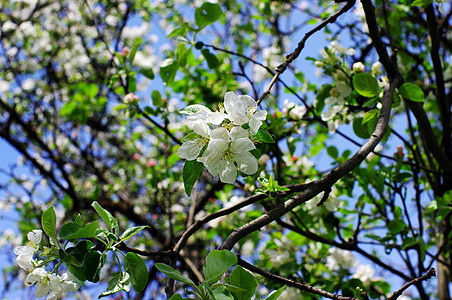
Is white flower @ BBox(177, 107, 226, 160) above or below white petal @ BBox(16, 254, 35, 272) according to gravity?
above

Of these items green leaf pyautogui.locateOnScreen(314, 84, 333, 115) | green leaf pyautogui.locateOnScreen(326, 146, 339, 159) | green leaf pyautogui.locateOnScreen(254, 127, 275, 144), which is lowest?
green leaf pyautogui.locateOnScreen(254, 127, 275, 144)

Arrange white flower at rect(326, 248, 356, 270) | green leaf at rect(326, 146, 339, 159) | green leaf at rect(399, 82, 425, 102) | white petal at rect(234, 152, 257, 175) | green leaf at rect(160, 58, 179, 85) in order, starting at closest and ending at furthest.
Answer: white petal at rect(234, 152, 257, 175), green leaf at rect(399, 82, 425, 102), green leaf at rect(160, 58, 179, 85), green leaf at rect(326, 146, 339, 159), white flower at rect(326, 248, 356, 270)

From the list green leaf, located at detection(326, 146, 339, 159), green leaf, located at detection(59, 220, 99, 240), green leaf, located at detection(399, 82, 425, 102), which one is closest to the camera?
green leaf, located at detection(59, 220, 99, 240)

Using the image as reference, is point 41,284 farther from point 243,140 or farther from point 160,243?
point 160,243

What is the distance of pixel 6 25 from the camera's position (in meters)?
5.18

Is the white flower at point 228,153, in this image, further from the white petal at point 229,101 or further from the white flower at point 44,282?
the white flower at point 44,282

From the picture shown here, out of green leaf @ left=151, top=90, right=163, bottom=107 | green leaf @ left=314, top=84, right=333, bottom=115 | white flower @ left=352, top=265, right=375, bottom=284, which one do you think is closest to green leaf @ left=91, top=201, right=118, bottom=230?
green leaf @ left=151, top=90, right=163, bottom=107

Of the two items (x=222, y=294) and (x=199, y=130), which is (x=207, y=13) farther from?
(x=222, y=294)

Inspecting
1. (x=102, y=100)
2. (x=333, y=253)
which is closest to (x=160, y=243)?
(x=102, y=100)

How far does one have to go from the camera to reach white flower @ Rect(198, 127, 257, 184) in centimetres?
88

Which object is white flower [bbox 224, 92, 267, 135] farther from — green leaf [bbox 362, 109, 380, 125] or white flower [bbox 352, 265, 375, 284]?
white flower [bbox 352, 265, 375, 284]

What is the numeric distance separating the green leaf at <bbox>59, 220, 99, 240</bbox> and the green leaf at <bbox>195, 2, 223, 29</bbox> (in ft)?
3.72

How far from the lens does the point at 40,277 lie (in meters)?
0.97

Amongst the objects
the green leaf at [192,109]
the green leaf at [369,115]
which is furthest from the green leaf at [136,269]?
the green leaf at [369,115]
